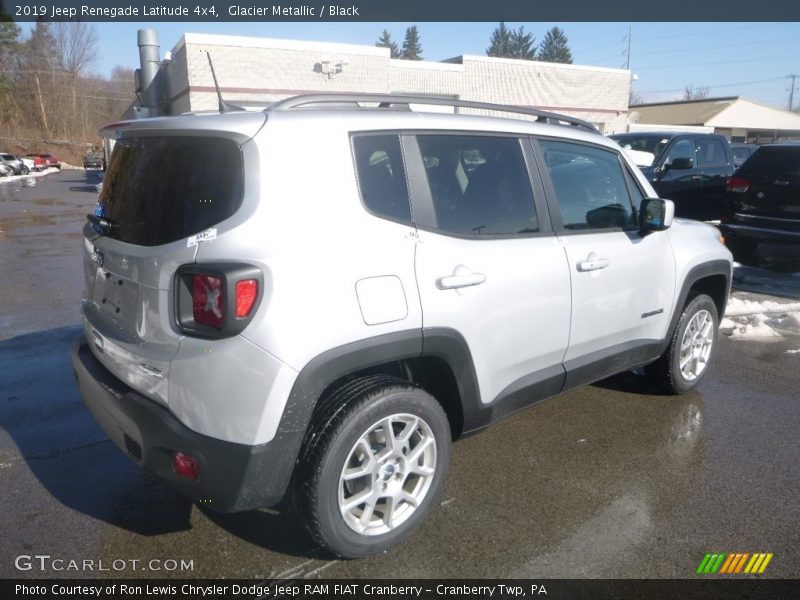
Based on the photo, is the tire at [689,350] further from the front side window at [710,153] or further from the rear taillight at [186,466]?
the front side window at [710,153]

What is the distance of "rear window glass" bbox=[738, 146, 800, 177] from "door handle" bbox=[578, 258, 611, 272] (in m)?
6.32

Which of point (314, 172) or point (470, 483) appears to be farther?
point (470, 483)

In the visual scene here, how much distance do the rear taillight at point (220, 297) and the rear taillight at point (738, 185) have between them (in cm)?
843

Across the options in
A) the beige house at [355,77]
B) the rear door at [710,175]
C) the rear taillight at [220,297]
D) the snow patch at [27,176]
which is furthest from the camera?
the snow patch at [27,176]

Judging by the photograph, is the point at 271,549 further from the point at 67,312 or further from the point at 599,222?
the point at 67,312

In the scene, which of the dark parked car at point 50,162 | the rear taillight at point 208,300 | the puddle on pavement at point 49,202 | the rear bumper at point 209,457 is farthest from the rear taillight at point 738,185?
the dark parked car at point 50,162

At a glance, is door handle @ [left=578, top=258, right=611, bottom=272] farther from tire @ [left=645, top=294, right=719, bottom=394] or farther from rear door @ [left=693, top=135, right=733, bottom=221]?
rear door @ [left=693, top=135, right=733, bottom=221]

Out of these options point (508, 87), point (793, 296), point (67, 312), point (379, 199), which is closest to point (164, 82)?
point (508, 87)

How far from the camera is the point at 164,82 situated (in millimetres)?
30656

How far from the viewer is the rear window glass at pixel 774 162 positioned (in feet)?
27.9

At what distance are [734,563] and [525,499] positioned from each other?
38.6 inches

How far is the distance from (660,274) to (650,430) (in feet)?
3.34

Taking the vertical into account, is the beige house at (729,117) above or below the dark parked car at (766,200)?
above

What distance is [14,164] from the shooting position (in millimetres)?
45812
